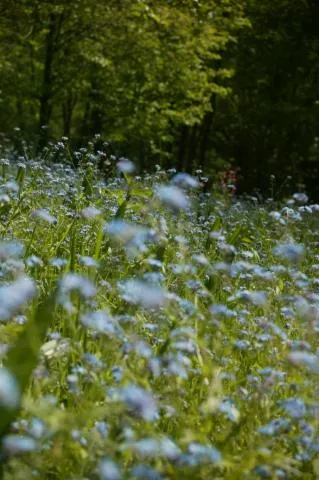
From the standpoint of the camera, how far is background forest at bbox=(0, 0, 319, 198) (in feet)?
41.7

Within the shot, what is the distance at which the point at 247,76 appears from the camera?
19078mm

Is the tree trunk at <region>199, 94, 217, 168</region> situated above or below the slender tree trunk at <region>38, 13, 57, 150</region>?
above

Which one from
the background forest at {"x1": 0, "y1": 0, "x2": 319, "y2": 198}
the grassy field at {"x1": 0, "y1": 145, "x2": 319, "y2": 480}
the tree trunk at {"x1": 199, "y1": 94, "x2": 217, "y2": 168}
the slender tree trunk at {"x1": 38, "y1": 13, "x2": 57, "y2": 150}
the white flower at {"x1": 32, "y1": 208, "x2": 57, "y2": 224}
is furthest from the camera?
the tree trunk at {"x1": 199, "y1": 94, "x2": 217, "y2": 168}

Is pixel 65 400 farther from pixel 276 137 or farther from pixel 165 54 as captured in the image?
pixel 276 137

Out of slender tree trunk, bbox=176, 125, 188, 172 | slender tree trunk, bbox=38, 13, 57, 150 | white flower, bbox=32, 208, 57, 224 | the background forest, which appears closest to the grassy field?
white flower, bbox=32, 208, 57, 224

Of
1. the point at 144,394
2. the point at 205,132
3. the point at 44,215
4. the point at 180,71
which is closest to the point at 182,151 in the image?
the point at 205,132

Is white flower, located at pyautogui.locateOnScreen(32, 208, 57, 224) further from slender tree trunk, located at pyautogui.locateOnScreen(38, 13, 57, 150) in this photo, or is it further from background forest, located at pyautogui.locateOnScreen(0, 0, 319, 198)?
slender tree trunk, located at pyautogui.locateOnScreen(38, 13, 57, 150)

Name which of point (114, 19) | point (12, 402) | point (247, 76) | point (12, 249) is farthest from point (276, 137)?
point (12, 402)

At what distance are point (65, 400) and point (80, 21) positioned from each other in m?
11.5

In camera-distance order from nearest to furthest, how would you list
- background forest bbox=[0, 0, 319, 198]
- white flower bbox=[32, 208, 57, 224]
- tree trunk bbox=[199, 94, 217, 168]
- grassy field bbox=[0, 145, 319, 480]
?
grassy field bbox=[0, 145, 319, 480], white flower bbox=[32, 208, 57, 224], background forest bbox=[0, 0, 319, 198], tree trunk bbox=[199, 94, 217, 168]

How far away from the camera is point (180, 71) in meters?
13.8

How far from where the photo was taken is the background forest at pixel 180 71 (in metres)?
12.7

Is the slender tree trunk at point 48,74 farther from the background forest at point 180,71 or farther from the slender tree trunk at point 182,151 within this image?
the slender tree trunk at point 182,151

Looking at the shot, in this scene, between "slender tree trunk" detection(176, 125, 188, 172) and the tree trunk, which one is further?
the tree trunk
